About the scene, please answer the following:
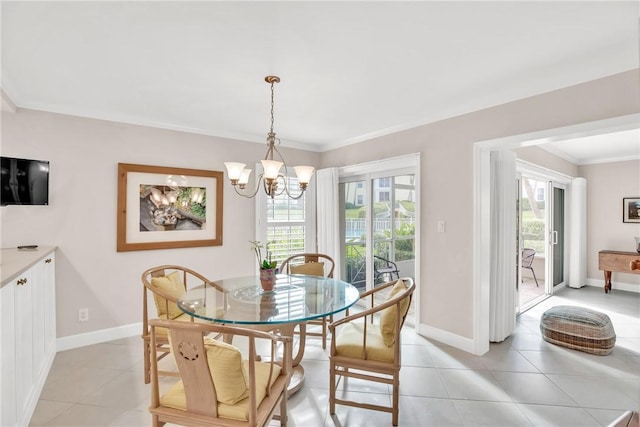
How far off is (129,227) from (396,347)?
3025 millimetres

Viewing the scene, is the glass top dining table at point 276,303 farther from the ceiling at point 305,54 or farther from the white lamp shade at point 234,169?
the ceiling at point 305,54

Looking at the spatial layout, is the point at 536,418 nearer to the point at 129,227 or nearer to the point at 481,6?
the point at 481,6

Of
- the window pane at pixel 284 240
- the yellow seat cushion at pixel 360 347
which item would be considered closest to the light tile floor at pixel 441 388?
the yellow seat cushion at pixel 360 347

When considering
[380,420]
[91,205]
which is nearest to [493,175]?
[380,420]

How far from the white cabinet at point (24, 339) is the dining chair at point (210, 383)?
0.89 meters

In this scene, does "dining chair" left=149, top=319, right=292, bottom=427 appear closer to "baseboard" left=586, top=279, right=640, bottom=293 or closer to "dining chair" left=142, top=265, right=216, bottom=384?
"dining chair" left=142, top=265, right=216, bottom=384

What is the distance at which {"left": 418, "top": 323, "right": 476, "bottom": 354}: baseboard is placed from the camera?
3036mm

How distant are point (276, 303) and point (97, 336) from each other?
2371 millimetres

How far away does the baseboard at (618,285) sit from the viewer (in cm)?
540

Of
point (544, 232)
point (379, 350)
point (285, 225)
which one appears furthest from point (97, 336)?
point (544, 232)

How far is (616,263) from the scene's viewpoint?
5.21 metres

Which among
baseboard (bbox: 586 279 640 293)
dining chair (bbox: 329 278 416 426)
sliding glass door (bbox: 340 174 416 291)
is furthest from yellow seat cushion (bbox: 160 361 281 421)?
baseboard (bbox: 586 279 640 293)

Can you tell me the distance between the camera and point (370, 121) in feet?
11.6

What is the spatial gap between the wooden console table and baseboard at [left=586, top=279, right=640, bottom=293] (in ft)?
0.98
